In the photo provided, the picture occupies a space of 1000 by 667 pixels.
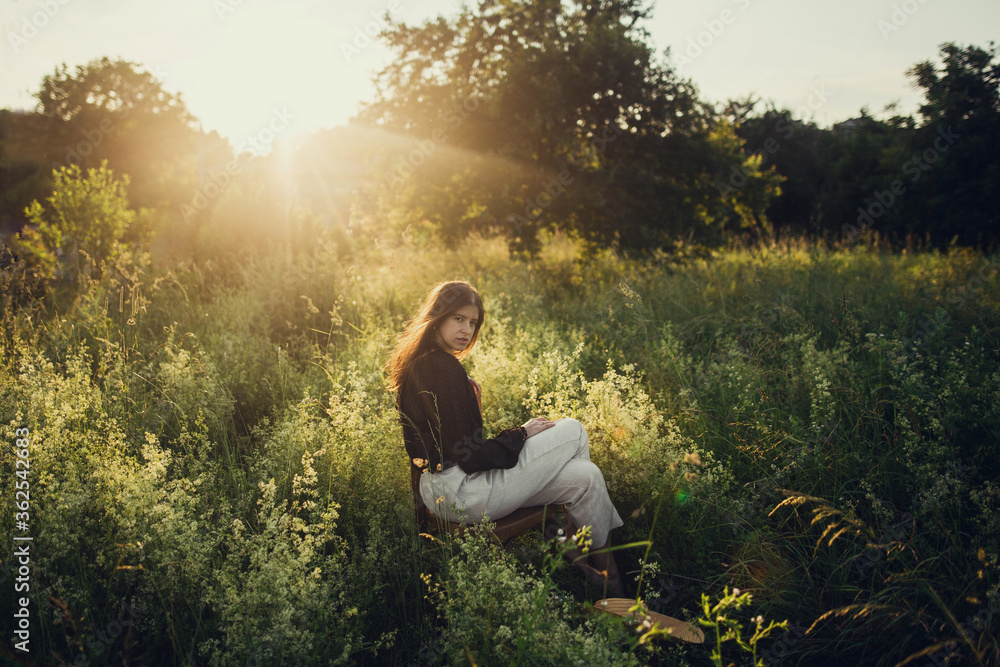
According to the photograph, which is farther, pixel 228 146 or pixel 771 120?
pixel 228 146

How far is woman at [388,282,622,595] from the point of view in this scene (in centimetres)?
254

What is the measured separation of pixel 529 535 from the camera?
294 centimetres

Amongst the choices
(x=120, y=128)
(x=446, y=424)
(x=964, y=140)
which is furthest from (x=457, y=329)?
(x=120, y=128)

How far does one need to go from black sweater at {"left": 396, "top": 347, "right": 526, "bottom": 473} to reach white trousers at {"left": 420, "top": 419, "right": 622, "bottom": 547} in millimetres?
62

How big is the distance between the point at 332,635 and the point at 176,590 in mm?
648

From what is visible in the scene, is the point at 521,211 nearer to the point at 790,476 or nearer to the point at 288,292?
the point at 288,292

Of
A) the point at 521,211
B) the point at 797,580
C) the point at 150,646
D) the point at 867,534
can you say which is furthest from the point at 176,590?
the point at 521,211

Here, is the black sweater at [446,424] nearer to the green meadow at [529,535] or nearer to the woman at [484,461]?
the woman at [484,461]

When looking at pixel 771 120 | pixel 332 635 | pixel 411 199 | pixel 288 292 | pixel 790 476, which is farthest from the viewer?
pixel 771 120

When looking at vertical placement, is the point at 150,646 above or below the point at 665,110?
below

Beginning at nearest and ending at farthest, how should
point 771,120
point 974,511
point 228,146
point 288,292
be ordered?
1. point 974,511
2. point 288,292
3. point 771,120
4. point 228,146

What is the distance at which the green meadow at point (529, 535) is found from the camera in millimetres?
1880

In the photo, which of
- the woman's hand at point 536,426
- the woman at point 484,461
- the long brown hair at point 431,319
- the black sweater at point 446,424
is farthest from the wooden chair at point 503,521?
the long brown hair at point 431,319

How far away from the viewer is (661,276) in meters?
6.87
